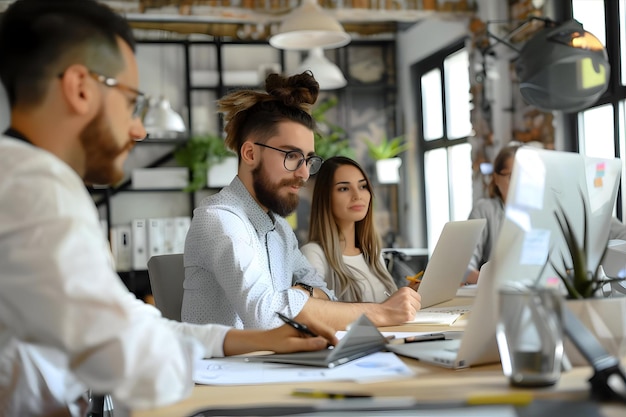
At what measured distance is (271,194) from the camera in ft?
7.34

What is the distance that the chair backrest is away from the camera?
7.54ft

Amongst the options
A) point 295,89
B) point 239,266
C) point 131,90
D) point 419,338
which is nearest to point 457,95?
point 295,89

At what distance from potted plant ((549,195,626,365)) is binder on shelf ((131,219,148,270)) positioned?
6.71 meters

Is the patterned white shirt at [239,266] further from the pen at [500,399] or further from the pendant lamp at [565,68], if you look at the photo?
the pendant lamp at [565,68]

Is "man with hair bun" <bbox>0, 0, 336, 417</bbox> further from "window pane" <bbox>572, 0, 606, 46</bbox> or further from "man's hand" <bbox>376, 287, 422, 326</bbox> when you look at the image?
"window pane" <bbox>572, 0, 606, 46</bbox>

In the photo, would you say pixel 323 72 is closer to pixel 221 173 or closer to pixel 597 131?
pixel 221 173

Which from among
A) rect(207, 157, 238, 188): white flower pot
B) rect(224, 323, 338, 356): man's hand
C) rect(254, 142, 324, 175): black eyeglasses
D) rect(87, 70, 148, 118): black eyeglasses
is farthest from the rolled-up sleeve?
rect(207, 157, 238, 188): white flower pot

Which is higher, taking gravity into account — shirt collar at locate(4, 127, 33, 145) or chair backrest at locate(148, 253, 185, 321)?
shirt collar at locate(4, 127, 33, 145)

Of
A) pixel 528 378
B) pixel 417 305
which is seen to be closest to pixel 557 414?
pixel 528 378

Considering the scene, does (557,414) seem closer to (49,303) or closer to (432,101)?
(49,303)

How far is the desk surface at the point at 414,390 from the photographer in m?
1.05

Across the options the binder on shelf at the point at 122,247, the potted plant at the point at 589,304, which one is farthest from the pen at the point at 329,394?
the binder on shelf at the point at 122,247

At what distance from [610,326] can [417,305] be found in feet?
2.83

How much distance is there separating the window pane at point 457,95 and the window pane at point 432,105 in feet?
0.63
